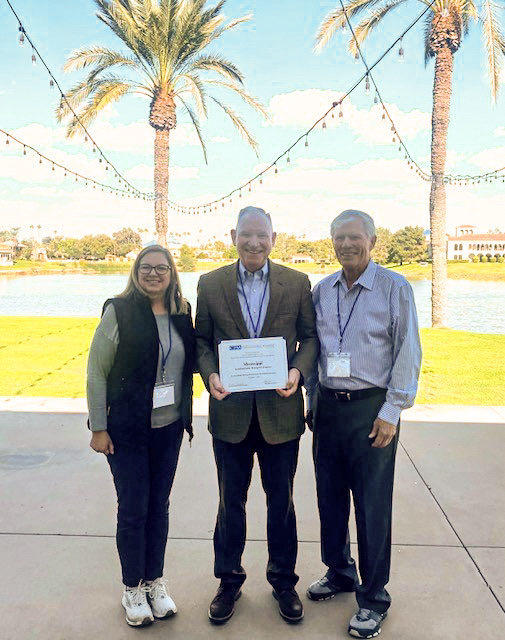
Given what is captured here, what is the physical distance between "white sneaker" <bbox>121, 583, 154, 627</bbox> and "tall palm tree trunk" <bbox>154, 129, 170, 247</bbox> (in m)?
14.3

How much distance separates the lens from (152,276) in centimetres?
→ 249

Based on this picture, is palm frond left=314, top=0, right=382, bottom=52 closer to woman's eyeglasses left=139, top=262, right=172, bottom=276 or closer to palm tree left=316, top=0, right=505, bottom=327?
palm tree left=316, top=0, right=505, bottom=327

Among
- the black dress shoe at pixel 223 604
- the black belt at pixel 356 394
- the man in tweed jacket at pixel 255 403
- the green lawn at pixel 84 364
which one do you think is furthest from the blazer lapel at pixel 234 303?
the green lawn at pixel 84 364

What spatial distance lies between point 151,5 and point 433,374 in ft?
40.2

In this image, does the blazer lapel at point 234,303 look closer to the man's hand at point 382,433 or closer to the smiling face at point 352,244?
the smiling face at point 352,244

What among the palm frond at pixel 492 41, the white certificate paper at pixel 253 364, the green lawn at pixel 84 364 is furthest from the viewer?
the palm frond at pixel 492 41

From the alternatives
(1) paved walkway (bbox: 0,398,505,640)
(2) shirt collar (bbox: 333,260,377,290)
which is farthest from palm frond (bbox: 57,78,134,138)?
(2) shirt collar (bbox: 333,260,377,290)

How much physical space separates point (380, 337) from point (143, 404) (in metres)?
1.12

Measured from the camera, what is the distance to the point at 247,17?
15258 mm

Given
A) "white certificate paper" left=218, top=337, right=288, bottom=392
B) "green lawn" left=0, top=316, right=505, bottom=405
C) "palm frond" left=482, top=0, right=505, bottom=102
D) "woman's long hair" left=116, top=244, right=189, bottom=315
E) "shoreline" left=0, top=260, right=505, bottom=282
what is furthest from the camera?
"shoreline" left=0, top=260, right=505, bottom=282

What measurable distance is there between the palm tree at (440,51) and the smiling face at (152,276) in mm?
Result: 13238

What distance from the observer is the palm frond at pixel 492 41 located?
1355 cm

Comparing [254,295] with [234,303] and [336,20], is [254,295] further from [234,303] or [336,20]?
[336,20]

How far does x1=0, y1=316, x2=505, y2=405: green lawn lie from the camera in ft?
23.2
